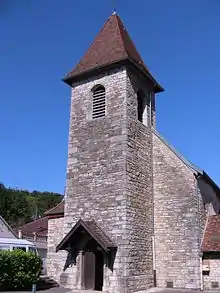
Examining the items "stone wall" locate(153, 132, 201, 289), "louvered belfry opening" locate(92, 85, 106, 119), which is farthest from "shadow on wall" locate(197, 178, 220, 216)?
"louvered belfry opening" locate(92, 85, 106, 119)

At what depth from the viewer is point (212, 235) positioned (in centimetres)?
1858

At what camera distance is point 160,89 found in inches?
894

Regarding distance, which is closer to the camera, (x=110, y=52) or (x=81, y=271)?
(x=81, y=271)

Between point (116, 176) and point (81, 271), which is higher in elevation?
point (116, 176)

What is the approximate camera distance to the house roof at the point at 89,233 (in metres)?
16.6

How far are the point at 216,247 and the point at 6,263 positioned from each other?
31.7ft

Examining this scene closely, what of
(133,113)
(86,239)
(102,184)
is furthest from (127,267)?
(133,113)

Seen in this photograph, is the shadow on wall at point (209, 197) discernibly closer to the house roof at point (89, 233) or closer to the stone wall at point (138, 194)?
the stone wall at point (138, 194)

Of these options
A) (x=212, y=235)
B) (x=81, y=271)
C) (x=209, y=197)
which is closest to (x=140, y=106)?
(x=209, y=197)

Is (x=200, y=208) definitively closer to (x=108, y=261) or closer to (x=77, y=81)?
(x=108, y=261)

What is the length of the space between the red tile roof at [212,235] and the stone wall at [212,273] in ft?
1.05

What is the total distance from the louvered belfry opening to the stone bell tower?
5 centimetres

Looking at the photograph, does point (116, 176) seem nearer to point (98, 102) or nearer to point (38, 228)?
point (98, 102)

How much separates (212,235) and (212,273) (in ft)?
6.25
